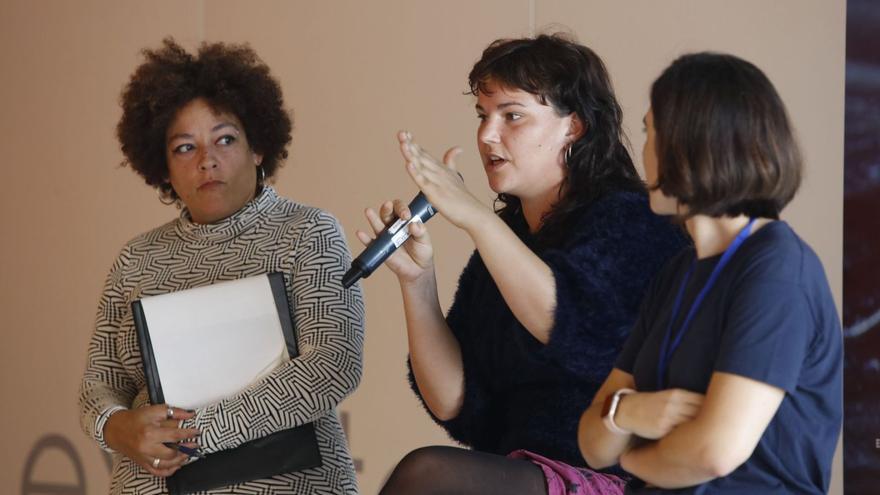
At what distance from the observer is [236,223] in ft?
8.84

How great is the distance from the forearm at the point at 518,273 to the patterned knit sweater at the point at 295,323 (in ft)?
2.08

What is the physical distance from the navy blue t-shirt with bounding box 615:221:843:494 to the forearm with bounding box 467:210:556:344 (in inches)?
17.7

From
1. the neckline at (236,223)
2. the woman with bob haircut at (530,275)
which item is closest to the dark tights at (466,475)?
the woman with bob haircut at (530,275)

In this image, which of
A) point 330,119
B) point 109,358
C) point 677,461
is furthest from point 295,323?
point 330,119

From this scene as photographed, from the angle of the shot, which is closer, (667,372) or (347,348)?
(667,372)

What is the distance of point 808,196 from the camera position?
10.5 ft

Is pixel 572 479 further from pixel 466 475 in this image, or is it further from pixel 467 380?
pixel 467 380

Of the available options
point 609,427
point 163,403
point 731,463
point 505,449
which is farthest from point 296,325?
point 731,463

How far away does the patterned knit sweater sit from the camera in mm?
2436

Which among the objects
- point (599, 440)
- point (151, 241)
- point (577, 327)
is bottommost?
point (599, 440)

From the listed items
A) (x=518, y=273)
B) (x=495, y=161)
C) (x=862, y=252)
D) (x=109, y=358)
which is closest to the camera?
(x=518, y=273)

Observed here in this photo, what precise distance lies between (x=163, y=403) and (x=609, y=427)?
4.05 feet

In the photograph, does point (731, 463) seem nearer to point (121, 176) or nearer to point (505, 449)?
point (505, 449)

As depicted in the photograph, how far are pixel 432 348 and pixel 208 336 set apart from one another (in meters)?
0.55
